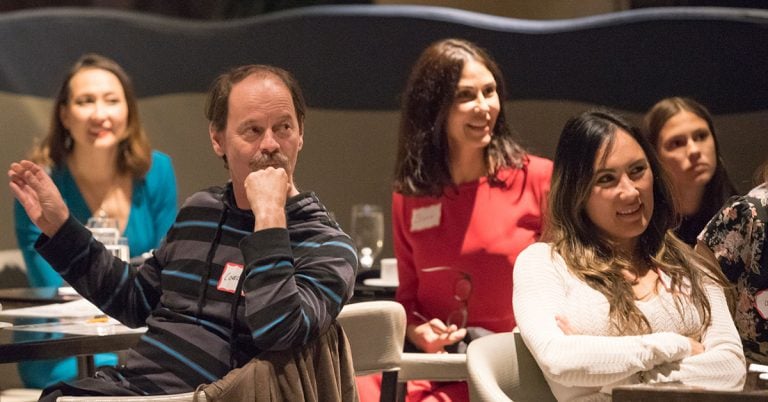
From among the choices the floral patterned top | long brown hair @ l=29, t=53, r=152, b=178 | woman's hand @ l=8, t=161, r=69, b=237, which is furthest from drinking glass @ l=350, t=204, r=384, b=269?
woman's hand @ l=8, t=161, r=69, b=237

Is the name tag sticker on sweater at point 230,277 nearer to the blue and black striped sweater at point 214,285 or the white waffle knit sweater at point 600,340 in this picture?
the blue and black striped sweater at point 214,285

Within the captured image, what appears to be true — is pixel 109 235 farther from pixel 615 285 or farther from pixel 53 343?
pixel 615 285

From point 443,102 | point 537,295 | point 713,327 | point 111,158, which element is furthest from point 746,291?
point 111,158

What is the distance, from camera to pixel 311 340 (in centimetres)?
217

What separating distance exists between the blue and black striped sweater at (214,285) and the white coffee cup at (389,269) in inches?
65.8

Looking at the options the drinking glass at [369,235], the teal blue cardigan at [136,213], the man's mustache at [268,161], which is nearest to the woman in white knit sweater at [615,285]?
the man's mustache at [268,161]

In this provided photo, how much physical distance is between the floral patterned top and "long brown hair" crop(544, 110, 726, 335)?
0.22m

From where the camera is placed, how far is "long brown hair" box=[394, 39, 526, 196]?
11.6 ft

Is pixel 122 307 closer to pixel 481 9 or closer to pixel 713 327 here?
pixel 713 327

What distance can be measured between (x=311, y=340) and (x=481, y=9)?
3423 millimetres

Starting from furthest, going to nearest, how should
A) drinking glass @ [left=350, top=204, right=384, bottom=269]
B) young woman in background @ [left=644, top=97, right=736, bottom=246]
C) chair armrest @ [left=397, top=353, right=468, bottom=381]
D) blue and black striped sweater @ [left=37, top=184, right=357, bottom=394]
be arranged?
drinking glass @ [left=350, top=204, right=384, bottom=269]
young woman in background @ [left=644, top=97, right=736, bottom=246]
chair armrest @ [left=397, top=353, right=468, bottom=381]
blue and black striped sweater @ [left=37, top=184, right=357, bottom=394]

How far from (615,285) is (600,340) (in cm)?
19

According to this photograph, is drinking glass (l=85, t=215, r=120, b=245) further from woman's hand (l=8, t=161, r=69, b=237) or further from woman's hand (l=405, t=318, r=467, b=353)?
woman's hand (l=8, t=161, r=69, b=237)

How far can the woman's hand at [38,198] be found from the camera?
240 centimetres
